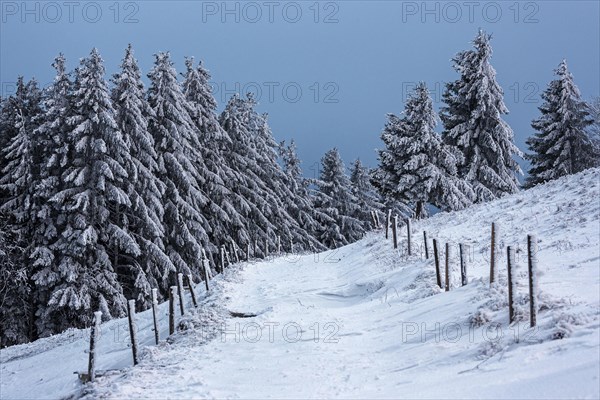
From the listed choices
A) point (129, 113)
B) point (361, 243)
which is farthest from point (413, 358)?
point (129, 113)

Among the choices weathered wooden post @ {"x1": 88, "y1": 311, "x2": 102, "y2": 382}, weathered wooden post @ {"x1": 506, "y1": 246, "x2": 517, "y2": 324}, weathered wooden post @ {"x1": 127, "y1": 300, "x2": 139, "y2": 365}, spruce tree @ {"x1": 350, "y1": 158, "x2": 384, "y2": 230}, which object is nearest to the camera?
weathered wooden post @ {"x1": 506, "y1": 246, "x2": 517, "y2": 324}

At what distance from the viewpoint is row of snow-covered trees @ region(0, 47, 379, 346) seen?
24.1 m

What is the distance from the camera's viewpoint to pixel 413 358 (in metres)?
8.09

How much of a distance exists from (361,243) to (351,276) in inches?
266

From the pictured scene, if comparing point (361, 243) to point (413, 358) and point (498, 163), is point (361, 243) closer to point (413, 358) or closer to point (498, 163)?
point (498, 163)

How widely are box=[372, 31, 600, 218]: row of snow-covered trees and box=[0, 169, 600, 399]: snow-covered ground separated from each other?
37.4 feet

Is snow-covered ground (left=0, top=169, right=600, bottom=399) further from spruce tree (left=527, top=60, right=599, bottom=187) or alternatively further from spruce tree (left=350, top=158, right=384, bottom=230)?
spruce tree (left=350, top=158, right=384, bottom=230)

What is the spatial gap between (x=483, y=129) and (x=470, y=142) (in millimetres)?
1139

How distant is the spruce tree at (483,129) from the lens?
30.4m

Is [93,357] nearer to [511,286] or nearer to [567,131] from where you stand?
[511,286]

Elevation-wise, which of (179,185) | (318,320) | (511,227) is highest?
(179,185)

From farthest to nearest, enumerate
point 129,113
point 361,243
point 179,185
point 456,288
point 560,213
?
point 179,185
point 129,113
point 361,243
point 560,213
point 456,288

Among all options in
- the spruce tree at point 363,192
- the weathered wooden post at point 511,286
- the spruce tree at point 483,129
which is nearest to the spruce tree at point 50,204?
the weathered wooden post at point 511,286

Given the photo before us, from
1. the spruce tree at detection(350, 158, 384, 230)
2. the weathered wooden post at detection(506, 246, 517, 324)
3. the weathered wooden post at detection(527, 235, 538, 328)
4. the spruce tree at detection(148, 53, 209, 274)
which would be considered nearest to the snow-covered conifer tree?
the spruce tree at detection(148, 53, 209, 274)
